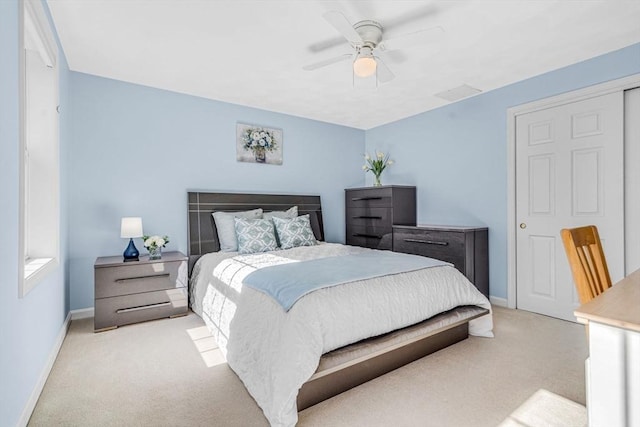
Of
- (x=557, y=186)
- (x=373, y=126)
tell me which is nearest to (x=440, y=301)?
(x=557, y=186)

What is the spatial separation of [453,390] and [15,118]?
2.78 metres

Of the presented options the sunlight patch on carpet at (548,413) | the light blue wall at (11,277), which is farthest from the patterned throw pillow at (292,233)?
the sunlight patch on carpet at (548,413)

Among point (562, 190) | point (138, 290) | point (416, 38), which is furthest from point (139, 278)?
point (562, 190)

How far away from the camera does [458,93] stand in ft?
12.5

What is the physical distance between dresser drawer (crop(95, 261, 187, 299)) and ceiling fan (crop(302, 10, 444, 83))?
92.7 inches

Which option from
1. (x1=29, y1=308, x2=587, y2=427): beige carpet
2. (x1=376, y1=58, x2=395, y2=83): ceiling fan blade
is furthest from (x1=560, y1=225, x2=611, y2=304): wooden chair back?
(x1=376, y1=58, x2=395, y2=83): ceiling fan blade

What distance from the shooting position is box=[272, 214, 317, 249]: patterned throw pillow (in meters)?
3.77

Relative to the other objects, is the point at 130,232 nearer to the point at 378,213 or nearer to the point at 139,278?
the point at 139,278

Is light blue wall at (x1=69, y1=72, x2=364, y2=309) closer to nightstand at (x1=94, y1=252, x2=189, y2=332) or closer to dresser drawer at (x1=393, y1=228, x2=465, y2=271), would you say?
nightstand at (x1=94, y1=252, x2=189, y2=332)

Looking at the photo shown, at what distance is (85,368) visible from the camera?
228cm

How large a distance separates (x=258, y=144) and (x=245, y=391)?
3150 millimetres

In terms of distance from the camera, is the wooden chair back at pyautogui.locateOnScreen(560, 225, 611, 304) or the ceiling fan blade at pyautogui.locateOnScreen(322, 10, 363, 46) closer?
the wooden chair back at pyautogui.locateOnScreen(560, 225, 611, 304)

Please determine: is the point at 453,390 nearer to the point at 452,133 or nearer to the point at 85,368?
the point at 85,368

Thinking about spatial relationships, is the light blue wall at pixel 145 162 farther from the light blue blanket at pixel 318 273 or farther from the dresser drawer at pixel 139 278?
the light blue blanket at pixel 318 273
